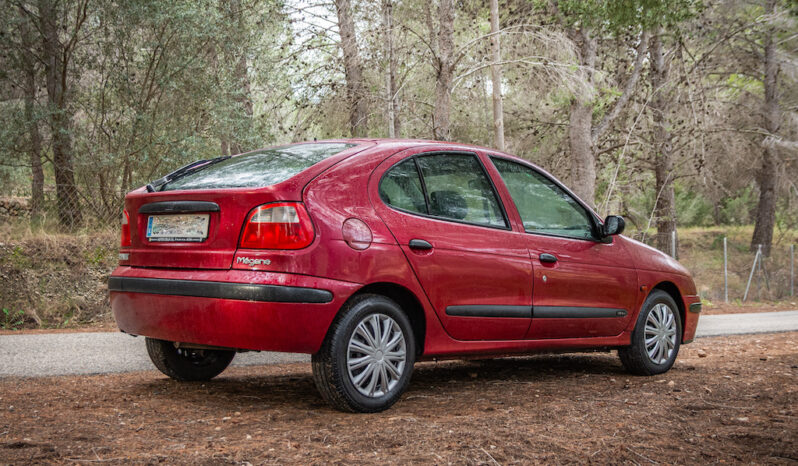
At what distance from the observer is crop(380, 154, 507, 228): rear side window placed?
15.4ft

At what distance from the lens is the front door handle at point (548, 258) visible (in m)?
5.39

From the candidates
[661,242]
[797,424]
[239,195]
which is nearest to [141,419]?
[239,195]

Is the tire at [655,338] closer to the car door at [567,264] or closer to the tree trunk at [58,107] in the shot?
the car door at [567,264]

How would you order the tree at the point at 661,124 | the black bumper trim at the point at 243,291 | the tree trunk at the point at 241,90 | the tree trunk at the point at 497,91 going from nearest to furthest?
the black bumper trim at the point at 243,291, the tree trunk at the point at 241,90, the tree trunk at the point at 497,91, the tree at the point at 661,124

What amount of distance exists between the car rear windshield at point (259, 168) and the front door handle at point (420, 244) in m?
0.75

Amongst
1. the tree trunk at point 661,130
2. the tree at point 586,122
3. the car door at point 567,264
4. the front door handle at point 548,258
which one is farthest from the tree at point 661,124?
the front door handle at point 548,258

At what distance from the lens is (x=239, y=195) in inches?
165

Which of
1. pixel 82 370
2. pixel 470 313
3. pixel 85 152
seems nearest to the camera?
pixel 470 313

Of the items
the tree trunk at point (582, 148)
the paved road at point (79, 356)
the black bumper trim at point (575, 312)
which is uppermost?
the tree trunk at point (582, 148)

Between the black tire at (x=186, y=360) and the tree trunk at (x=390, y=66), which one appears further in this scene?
the tree trunk at (x=390, y=66)

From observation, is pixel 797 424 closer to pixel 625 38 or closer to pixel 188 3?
pixel 188 3

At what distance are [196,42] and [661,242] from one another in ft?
45.7

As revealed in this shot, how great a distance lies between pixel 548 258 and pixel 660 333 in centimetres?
163

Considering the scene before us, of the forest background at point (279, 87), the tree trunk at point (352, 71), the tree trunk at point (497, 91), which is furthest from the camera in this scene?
the tree trunk at point (352, 71)
